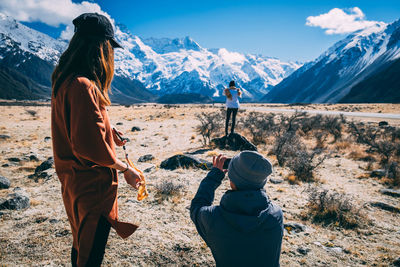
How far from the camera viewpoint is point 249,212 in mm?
1552

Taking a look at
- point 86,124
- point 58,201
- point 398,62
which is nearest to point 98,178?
point 86,124

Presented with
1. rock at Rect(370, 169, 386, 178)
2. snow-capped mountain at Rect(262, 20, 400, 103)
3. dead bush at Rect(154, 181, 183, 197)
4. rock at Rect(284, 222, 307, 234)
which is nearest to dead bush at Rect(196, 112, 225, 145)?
dead bush at Rect(154, 181, 183, 197)

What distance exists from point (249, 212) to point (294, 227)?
284 cm

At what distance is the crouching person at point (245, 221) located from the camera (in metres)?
1.53

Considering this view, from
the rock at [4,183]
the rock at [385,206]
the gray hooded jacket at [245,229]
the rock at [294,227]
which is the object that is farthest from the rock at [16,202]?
the rock at [385,206]

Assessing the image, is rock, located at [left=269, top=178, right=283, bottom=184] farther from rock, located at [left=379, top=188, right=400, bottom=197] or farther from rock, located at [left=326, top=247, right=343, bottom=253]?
rock, located at [left=326, top=247, right=343, bottom=253]

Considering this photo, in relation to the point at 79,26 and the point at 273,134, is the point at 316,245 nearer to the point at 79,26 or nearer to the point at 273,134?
the point at 79,26

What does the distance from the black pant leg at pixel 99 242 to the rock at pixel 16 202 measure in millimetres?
3662

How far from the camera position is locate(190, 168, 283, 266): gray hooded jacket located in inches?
60.1

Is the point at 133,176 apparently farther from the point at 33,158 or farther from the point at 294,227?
the point at 33,158

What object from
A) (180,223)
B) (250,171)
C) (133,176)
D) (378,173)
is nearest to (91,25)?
(133,176)

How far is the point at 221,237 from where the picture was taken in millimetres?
1586

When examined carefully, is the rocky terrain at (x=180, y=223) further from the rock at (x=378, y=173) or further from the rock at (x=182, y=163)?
the rock at (x=182, y=163)

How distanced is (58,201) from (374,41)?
25901 centimetres
